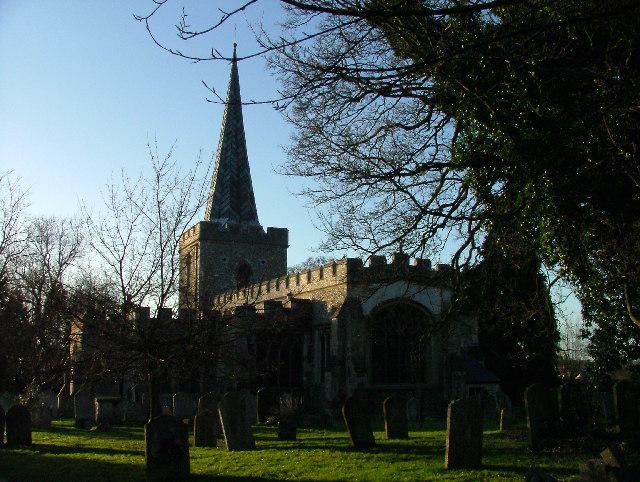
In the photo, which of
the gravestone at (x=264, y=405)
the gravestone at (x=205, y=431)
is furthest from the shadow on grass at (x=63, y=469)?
the gravestone at (x=264, y=405)

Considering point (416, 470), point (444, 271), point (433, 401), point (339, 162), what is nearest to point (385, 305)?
point (433, 401)

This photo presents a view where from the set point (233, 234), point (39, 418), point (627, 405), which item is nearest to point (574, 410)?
point (627, 405)

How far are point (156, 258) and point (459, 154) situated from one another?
4987 millimetres

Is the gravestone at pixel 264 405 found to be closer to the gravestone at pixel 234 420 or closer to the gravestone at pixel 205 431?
the gravestone at pixel 205 431

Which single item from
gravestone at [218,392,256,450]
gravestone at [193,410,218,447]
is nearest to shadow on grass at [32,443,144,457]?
gravestone at [193,410,218,447]

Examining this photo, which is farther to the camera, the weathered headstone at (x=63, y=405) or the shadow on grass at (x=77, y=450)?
the weathered headstone at (x=63, y=405)

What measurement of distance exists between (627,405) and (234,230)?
28.8 metres

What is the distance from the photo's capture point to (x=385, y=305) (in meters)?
26.7

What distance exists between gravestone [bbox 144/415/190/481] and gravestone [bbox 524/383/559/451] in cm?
475

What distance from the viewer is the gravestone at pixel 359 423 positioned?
11.4 metres

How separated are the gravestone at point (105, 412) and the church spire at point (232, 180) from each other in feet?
72.8

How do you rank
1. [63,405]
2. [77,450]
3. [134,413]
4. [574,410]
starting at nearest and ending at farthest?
[574,410]
[77,450]
[134,413]
[63,405]

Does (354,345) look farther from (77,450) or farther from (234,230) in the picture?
(77,450)

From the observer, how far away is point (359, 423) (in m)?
11.5
